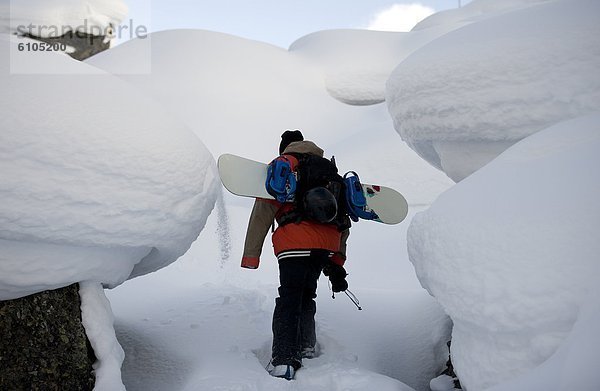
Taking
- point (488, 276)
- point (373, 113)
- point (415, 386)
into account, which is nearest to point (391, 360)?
point (415, 386)

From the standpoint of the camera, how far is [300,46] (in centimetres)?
1220

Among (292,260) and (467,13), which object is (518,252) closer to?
(292,260)

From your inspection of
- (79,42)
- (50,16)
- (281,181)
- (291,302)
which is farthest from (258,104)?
(291,302)

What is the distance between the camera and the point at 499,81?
3.09 metres

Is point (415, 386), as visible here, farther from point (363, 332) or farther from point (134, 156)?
point (134, 156)

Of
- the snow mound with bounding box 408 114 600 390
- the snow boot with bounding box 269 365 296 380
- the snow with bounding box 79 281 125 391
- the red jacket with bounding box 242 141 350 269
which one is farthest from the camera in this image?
the red jacket with bounding box 242 141 350 269

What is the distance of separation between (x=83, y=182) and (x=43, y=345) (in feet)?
2.54

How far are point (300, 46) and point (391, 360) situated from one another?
9.87 m

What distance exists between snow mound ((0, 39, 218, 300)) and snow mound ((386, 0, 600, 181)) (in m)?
1.50

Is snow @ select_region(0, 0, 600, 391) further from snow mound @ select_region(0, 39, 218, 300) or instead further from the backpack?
the backpack

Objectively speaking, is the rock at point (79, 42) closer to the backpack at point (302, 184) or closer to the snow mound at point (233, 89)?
the snow mound at point (233, 89)

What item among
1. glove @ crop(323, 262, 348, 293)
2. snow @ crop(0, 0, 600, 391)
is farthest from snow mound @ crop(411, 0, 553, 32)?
glove @ crop(323, 262, 348, 293)

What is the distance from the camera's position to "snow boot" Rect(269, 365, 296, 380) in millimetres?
2838

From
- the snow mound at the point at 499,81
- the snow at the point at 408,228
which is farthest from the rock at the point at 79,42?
the snow mound at the point at 499,81
